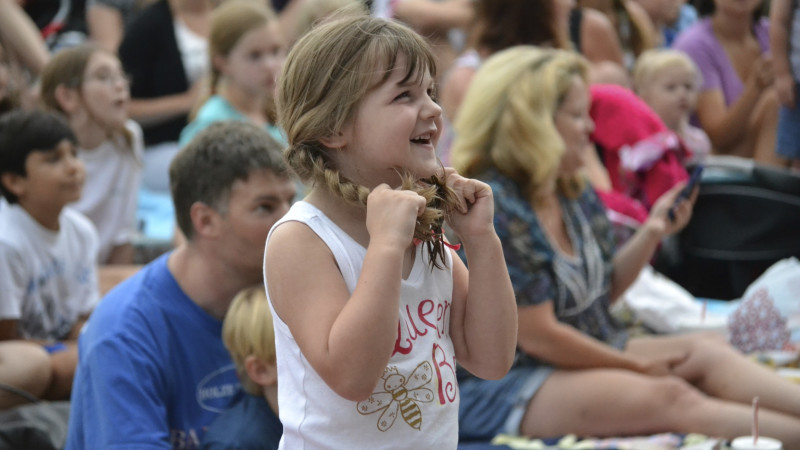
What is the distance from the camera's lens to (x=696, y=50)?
543cm

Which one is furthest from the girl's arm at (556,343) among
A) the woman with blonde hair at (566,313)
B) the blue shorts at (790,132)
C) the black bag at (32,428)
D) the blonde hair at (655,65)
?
the blonde hair at (655,65)

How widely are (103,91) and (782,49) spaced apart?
3.04 m

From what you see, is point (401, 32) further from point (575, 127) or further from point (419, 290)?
point (575, 127)

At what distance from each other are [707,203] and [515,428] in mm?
1959

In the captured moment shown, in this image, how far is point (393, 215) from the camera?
1376mm

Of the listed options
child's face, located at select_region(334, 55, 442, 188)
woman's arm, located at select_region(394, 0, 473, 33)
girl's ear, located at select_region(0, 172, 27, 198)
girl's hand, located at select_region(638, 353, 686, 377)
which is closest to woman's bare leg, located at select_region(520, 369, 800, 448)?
girl's hand, located at select_region(638, 353, 686, 377)

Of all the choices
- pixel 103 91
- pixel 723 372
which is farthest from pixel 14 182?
pixel 723 372

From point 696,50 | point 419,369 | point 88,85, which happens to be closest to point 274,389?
point 419,369

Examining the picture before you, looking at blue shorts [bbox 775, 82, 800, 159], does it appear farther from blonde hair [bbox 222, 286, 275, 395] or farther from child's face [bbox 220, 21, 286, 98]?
blonde hair [bbox 222, 286, 275, 395]

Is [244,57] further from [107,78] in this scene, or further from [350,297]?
[350,297]

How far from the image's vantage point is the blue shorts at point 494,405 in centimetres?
283

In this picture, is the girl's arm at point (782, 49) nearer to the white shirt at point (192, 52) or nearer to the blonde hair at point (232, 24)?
the blonde hair at point (232, 24)

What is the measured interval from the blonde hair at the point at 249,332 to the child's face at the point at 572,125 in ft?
4.07

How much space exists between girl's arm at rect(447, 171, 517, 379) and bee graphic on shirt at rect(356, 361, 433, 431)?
0.38 ft
